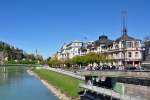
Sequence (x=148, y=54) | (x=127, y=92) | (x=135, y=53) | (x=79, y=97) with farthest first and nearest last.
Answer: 1. (x=135, y=53)
2. (x=79, y=97)
3. (x=148, y=54)
4. (x=127, y=92)

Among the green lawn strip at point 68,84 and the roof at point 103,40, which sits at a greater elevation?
the roof at point 103,40

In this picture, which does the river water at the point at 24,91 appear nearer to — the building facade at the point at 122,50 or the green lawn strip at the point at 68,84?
the green lawn strip at the point at 68,84

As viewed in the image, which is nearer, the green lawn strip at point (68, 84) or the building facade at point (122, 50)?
the green lawn strip at point (68, 84)

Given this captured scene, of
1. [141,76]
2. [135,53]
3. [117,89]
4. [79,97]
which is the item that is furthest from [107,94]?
[135,53]

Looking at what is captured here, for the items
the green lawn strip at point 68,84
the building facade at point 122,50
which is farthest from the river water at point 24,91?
the building facade at point 122,50

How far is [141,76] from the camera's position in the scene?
32812mm

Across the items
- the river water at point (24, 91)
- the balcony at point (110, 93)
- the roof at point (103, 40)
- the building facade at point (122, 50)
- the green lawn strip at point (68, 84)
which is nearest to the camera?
the balcony at point (110, 93)

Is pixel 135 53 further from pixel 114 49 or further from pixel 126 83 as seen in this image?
pixel 126 83

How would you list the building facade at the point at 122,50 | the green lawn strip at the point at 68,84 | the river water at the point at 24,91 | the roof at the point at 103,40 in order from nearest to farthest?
the green lawn strip at the point at 68,84 < the river water at the point at 24,91 < the building facade at the point at 122,50 < the roof at the point at 103,40

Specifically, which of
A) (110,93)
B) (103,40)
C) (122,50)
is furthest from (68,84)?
(103,40)

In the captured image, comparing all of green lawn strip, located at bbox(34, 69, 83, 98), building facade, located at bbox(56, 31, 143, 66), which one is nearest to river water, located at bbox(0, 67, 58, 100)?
green lawn strip, located at bbox(34, 69, 83, 98)

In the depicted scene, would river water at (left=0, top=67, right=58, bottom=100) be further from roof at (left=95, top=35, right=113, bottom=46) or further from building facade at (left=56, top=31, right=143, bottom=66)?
roof at (left=95, top=35, right=113, bottom=46)

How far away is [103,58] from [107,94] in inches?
3187

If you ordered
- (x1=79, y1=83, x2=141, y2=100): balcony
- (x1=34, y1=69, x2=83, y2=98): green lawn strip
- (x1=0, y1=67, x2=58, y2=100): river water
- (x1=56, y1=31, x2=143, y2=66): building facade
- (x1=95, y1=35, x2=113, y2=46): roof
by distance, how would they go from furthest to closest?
(x1=95, y1=35, x2=113, y2=46): roof
(x1=56, y1=31, x2=143, y2=66): building facade
(x1=0, y1=67, x2=58, y2=100): river water
(x1=34, y1=69, x2=83, y2=98): green lawn strip
(x1=79, y1=83, x2=141, y2=100): balcony
